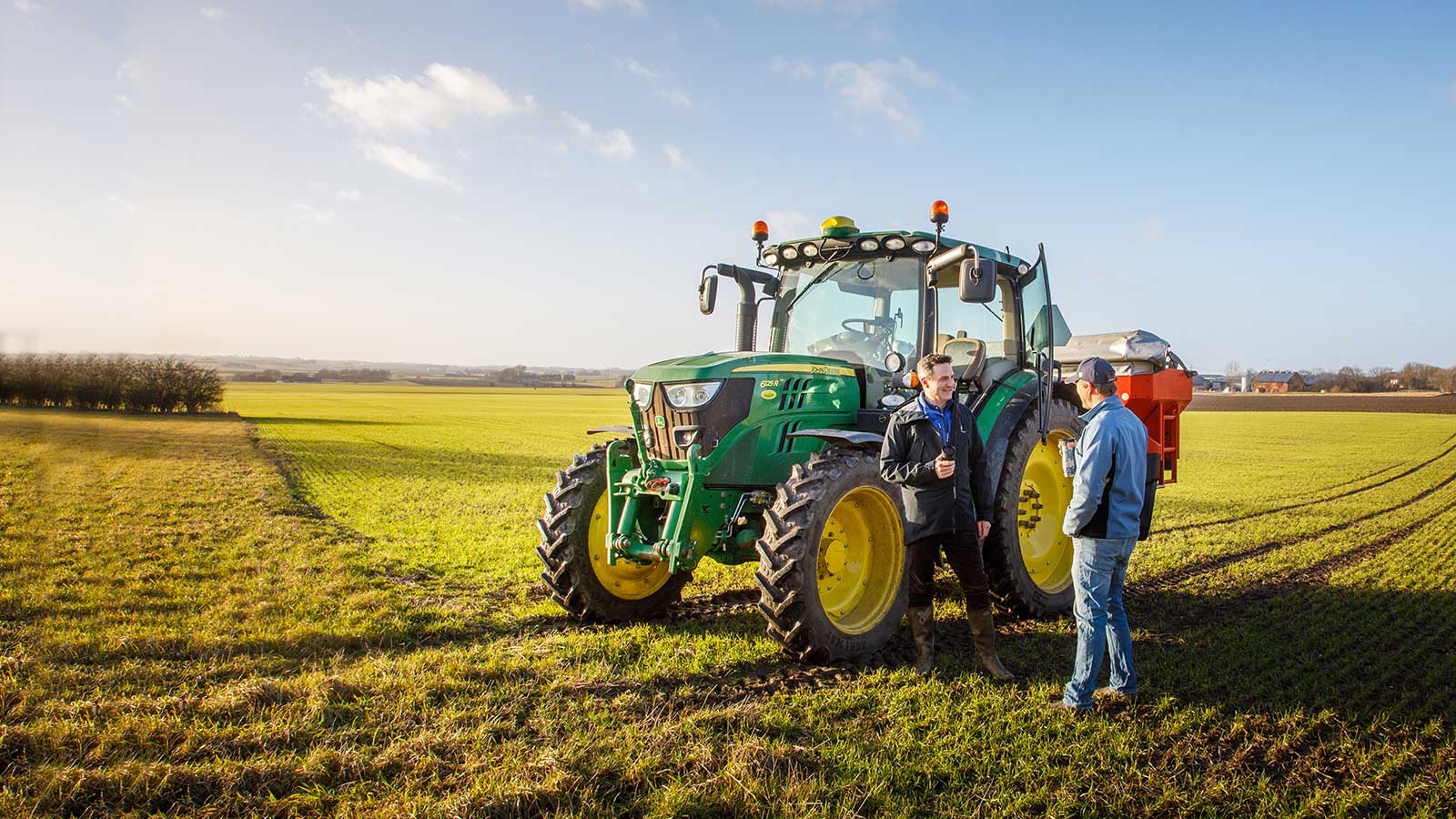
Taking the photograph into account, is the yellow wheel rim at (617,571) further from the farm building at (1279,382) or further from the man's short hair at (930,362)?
the farm building at (1279,382)

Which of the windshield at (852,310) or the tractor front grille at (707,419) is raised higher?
the windshield at (852,310)

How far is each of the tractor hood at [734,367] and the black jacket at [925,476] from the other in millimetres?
1006

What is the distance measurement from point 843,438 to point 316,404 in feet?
204

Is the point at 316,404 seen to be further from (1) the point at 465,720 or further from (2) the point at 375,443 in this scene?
(1) the point at 465,720

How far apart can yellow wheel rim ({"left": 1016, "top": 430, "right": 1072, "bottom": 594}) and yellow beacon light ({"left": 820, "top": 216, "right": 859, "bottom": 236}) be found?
233 cm

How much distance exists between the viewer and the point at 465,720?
4.18m

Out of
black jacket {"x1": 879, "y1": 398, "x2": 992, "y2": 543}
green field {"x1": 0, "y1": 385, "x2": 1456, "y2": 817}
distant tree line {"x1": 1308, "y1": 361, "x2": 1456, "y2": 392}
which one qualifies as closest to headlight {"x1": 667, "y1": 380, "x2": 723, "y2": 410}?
black jacket {"x1": 879, "y1": 398, "x2": 992, "y2": 543}

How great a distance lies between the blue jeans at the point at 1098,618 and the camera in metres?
4.46

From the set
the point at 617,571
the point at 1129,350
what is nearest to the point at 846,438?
the point at 617,571

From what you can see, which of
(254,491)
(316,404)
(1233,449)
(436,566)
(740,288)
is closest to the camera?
(740,288)

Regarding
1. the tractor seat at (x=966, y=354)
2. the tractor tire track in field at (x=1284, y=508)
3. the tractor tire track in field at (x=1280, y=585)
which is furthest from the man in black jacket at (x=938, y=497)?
the tractor tire track in field at (x=1284, y=508)

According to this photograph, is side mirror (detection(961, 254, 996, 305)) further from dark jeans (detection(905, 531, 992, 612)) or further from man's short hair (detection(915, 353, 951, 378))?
dark jeans (detection(905, 531, 992, 612))

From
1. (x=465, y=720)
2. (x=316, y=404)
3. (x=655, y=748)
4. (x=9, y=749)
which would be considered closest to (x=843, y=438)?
(x=655, y=748)

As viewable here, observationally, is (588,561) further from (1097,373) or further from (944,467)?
(1097,373)
